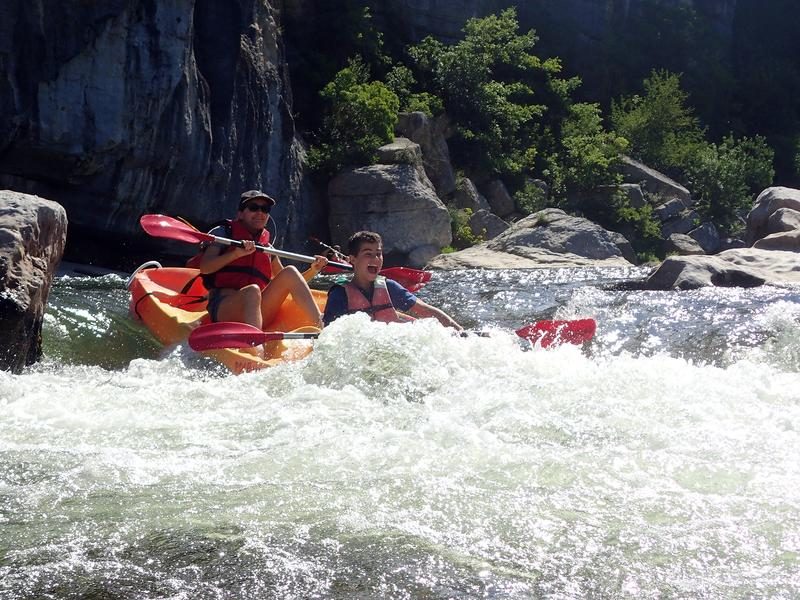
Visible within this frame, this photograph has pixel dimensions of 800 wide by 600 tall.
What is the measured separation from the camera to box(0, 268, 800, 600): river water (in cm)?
231

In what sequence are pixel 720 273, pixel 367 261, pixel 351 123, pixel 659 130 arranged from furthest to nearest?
pixel 659 130 → pixel 351 123 → pixel 720 273 → pixel 367 261

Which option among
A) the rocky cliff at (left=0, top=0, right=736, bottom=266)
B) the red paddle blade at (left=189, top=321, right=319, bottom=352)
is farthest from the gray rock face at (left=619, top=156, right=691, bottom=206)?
the red paddle blade at (left=189, top=321, right=319, bottom=352)

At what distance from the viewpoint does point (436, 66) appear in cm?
2008

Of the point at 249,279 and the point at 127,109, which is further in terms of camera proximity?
the point at 127,109

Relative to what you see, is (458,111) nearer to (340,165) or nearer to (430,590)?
(340,165)

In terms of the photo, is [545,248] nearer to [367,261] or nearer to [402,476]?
[367,261]

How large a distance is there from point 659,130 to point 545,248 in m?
9.25

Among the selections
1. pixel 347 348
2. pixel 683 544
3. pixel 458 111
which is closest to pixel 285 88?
pixel 458 111

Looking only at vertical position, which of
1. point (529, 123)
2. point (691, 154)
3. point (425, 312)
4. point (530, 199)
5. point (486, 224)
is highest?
point (529, 123)

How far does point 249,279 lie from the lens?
232 inches

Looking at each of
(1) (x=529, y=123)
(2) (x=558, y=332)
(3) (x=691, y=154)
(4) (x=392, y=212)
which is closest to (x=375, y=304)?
(2) (x=558, y=332)

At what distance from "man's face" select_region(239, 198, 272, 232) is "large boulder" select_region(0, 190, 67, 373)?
1.15 metres

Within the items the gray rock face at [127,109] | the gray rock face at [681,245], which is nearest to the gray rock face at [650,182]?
the gray rock face at [681,245]

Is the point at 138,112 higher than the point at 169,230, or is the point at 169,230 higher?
the point at 138,112
